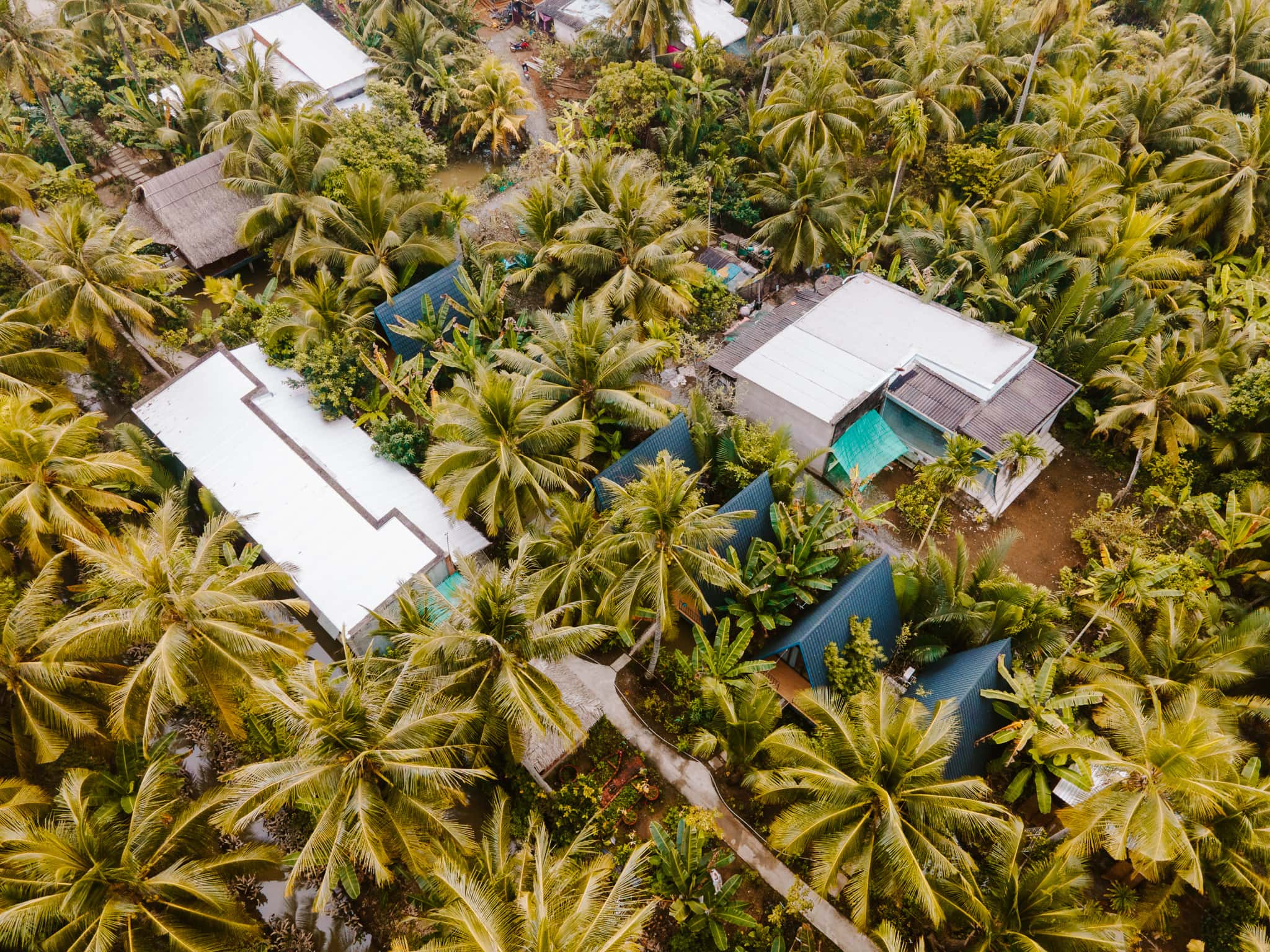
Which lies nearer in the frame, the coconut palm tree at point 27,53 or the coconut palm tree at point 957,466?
the coconut palm tree at point 957,466

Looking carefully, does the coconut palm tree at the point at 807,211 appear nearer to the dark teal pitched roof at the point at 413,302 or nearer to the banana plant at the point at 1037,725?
the dark teal pitched roof at the point at 413,302

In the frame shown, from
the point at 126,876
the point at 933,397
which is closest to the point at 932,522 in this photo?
the point at 933,397

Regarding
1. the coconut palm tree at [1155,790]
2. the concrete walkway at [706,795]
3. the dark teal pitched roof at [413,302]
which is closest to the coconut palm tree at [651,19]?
the dark teal pitched roof at [413,302]

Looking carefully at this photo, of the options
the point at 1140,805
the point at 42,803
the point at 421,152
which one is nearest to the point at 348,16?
the point at 421,152

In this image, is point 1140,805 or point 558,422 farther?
point 558,422

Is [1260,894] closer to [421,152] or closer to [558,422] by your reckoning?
[558,422]

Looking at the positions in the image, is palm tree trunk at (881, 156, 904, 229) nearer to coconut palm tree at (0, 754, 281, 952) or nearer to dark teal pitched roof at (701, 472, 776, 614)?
dark teal pitched roof at (701, 472, 776, 614)
